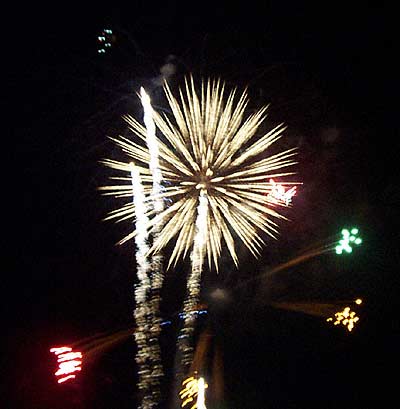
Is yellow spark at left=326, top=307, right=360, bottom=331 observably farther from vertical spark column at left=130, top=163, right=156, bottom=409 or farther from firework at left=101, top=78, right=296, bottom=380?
vertical spark column at left=130, top=163, right=156, bottom=409

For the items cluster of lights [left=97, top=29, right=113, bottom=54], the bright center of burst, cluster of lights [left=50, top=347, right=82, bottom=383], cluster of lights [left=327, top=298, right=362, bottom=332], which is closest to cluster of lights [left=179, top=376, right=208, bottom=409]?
cluster of lights [left=50, top=347, right=82, bottom=383]

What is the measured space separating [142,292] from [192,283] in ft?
3.30

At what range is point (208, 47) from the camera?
8.86 m

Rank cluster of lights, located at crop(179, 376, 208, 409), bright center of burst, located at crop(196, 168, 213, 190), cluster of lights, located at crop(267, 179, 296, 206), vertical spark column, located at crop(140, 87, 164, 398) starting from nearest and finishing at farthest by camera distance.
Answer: cluster of lights, located at crop(179, 376, 208, 409) → vertical spark column, located at crop(140, 87, 164, 398) → bright center of burst, located at crop(196, 168, 213, 190) → cluster of lights, located at crop(267, 179, 296, 206)

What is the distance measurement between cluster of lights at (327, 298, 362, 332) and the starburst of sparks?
272cm

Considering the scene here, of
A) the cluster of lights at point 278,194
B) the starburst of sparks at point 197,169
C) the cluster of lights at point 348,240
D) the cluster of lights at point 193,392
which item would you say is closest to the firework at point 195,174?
the starburst of sparks at point 197,169

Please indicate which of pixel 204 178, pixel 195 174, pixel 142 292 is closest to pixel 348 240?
pixel 204 178

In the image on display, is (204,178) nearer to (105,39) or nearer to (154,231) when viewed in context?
(154,231)

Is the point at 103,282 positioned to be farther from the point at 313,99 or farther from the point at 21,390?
the point at 313,99

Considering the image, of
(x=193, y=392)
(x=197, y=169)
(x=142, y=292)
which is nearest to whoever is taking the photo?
(x=193, y=392)

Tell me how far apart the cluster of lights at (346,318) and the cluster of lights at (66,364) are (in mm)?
4974

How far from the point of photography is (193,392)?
24.5ft

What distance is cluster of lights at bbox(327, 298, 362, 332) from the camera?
9.50 meters

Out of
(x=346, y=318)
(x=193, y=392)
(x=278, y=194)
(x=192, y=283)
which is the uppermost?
(x=278, y=194)
